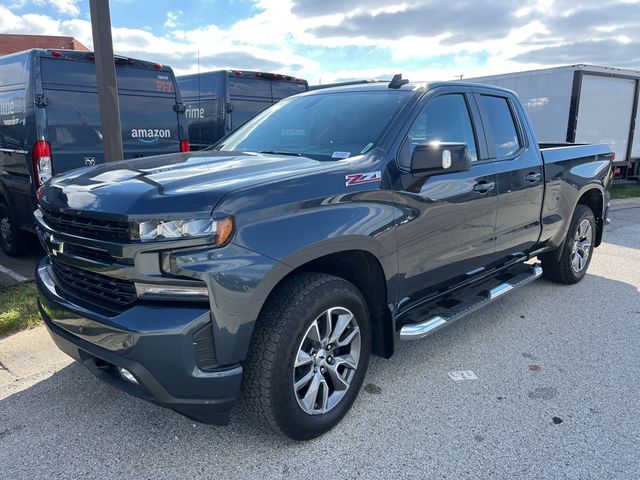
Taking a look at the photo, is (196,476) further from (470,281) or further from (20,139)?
(20,139)

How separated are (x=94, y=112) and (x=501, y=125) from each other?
431 cm

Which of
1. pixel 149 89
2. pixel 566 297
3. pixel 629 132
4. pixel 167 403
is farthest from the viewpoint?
pixel 629 132

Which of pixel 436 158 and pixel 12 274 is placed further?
pixel 12 274

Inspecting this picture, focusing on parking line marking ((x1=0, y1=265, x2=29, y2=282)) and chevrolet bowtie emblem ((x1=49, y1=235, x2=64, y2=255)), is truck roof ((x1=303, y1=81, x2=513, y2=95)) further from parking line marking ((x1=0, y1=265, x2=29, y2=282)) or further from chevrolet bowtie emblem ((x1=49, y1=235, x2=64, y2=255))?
parking line marking ((x1=0, y1=265, x2=29, y2=282))

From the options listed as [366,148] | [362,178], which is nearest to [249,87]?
[366,148]

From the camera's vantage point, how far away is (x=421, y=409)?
3170 millimetres

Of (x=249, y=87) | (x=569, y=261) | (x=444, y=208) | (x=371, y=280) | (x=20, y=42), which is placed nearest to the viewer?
(x=371, y=280)

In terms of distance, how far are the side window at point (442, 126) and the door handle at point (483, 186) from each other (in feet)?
0.66

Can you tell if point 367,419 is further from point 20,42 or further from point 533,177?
point 20,42

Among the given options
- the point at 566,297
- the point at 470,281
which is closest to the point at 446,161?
the point at 470,281

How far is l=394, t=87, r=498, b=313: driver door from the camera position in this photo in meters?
3.18

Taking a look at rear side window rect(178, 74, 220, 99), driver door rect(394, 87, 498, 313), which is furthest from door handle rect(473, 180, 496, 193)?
rear side window rect(178, 74, 220, 99)

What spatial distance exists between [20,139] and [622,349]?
19.8ft

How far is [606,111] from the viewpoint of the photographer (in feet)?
42.3
